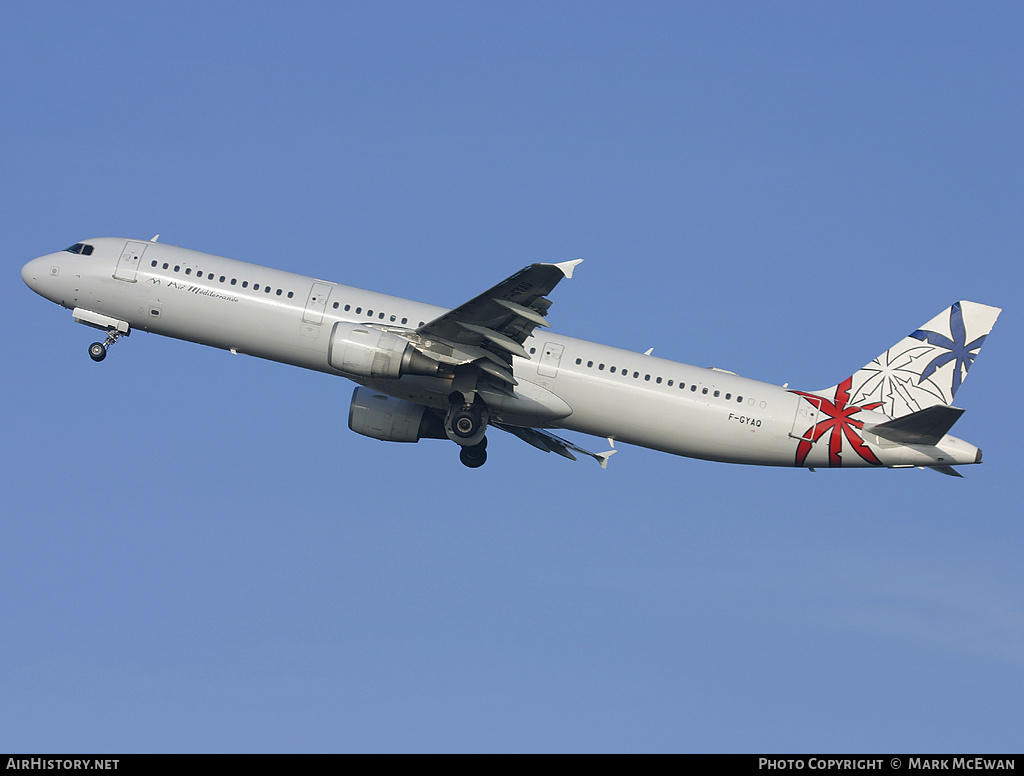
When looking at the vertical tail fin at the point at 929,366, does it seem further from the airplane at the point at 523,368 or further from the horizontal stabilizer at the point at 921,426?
the horizontal stabilizer at the point at 921,426

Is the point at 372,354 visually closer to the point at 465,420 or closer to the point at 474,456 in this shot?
the point at 465,420

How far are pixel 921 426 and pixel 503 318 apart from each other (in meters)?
14.6

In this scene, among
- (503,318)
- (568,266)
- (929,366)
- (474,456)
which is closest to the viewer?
(568,266)

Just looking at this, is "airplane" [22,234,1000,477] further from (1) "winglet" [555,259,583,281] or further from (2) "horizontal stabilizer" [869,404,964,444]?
(1) "winglet" [555,259,583,281]

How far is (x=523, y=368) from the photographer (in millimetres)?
40125

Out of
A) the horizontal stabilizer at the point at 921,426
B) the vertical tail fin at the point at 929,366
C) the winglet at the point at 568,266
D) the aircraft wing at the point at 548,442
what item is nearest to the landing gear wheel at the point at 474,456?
the aircraft wing at the point at 548,442

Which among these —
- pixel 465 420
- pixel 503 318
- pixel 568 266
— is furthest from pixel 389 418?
pixel 568 266

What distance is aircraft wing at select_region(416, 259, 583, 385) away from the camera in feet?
115

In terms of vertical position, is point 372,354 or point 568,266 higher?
point 568,266

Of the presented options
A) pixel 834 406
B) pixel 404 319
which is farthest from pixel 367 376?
pixel 834 406

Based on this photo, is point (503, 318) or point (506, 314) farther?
point (503, 318)

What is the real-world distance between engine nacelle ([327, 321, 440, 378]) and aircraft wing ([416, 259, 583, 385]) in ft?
3.38

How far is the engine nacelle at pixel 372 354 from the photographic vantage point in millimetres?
37594

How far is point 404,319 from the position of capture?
132 ft
